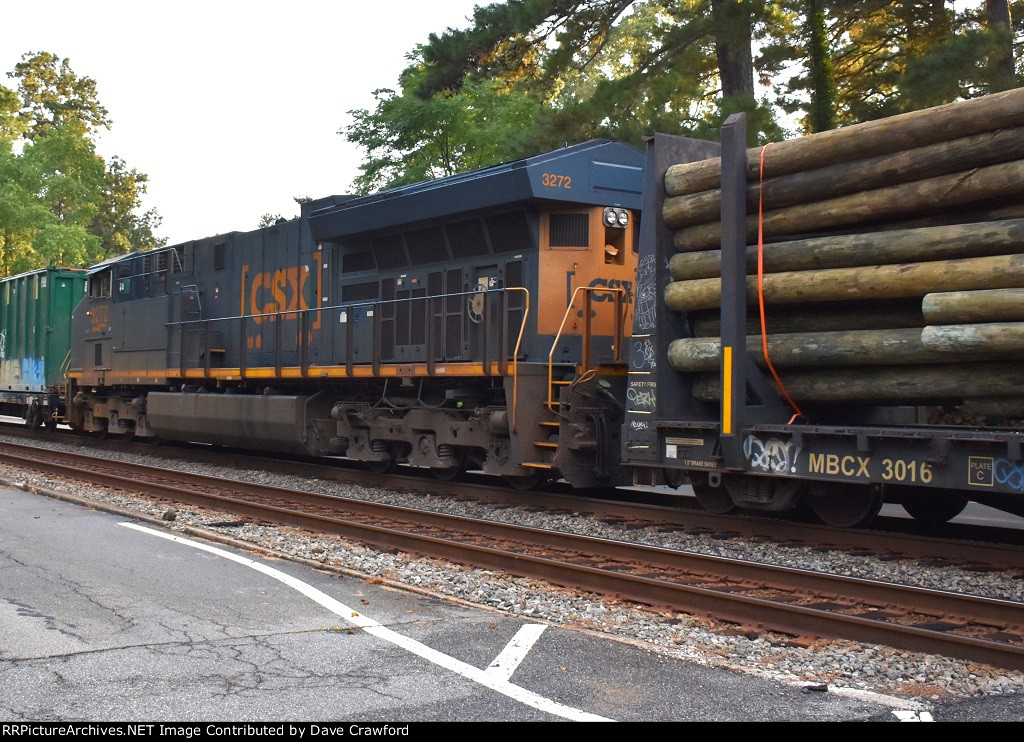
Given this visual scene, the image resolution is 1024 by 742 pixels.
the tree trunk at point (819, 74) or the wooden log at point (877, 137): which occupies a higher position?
the tree trunk at point (819, 74)

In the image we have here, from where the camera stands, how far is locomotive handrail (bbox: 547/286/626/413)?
10680 millimetres

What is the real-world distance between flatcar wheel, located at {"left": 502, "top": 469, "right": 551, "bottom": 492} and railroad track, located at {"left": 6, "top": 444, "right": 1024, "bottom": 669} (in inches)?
77.5

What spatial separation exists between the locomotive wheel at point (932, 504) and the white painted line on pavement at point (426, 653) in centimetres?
549

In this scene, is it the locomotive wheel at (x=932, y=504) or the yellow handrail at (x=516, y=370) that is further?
the yellow handrail at (x=516, y=370)

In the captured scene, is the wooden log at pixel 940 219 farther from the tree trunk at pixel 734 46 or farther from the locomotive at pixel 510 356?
the tree trunk at pixel 734 46

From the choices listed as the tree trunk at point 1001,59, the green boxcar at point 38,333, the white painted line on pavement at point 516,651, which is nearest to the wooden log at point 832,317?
the white painted line on pavement at point 516,651

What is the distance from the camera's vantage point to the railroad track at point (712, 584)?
5605mm

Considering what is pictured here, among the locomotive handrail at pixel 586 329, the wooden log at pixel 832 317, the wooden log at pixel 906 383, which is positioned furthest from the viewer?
the locomotive handrail at pixel 586 329

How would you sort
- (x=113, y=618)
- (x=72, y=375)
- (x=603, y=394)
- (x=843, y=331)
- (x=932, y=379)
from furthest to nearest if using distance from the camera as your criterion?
1. (x=72, y=375)
2. (x=603, y=394)
3. (x=843, y=331)
4. (x=932, y=379)
5. (x=113, y=618)

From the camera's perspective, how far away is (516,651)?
5.17m

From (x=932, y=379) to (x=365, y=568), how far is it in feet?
14.5

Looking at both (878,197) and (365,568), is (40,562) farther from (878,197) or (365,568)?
(878,197)

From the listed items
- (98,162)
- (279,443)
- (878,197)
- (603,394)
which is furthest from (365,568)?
(98,162)

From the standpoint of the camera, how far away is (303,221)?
15.2 meters
